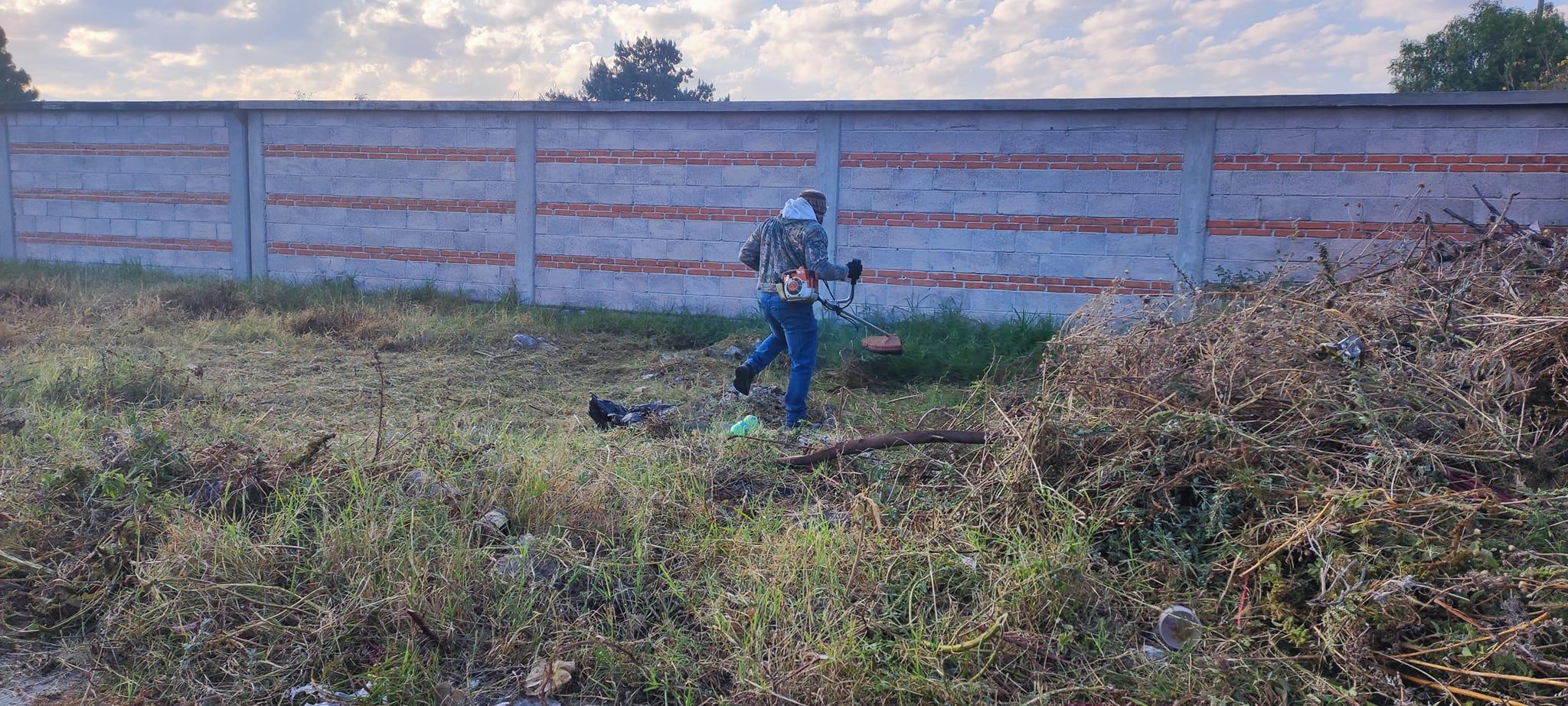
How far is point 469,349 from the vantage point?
26.2ft

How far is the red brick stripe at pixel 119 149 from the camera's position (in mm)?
11484

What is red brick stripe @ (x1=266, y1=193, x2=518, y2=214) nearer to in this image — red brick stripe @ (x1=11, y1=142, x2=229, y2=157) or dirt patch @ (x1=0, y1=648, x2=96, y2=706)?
red brick stripe @ (x1=11, y1=142, x2=229, y2=157)

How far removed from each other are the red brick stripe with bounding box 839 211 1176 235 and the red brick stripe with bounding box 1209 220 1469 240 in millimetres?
461

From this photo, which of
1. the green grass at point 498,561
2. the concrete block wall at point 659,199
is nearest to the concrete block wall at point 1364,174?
the concrete block wall at point 659,199

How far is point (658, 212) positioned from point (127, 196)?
6.97 meters

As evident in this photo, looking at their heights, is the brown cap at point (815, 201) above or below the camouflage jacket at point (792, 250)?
above

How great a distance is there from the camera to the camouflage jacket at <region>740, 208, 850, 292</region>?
5.70m

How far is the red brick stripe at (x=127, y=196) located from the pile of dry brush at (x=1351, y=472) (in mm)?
10799

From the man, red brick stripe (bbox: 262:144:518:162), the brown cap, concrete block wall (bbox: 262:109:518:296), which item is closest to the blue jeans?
the man

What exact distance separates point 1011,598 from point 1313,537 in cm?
83

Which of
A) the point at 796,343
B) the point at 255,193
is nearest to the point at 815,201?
the point at 796,343

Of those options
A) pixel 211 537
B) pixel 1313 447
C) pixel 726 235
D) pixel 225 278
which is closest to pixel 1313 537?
→ pixel 1313 447

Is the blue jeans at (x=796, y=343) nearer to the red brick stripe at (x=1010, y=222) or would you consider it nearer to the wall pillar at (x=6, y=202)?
the red brick stripe at (x=1010, y=222)

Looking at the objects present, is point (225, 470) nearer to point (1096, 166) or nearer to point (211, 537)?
point (211, 537)
